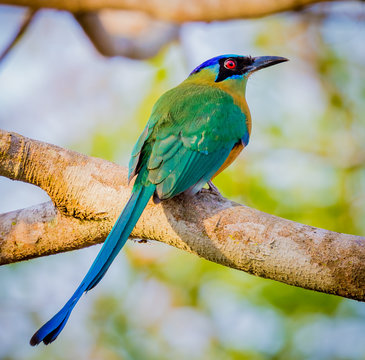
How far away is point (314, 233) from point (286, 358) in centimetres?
297

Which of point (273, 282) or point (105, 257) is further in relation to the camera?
point (273, 282)

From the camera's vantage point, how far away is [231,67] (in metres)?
4.67

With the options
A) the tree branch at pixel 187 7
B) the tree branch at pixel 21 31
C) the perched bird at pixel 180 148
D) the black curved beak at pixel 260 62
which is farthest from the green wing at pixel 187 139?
the tree branch at pixel 21 31

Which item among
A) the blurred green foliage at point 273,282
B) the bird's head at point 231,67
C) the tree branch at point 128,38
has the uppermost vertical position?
the bird's head at point 231,67

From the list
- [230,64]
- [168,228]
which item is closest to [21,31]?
[230,64]

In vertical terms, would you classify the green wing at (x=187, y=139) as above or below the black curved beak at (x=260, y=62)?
below

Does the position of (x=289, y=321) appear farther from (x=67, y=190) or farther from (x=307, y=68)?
(x=307, y=68)

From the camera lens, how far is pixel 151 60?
749 cm

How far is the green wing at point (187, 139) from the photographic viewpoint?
3.47m

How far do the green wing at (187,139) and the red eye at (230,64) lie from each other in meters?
0.49

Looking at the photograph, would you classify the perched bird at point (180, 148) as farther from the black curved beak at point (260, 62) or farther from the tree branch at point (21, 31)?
the tree branch at point (21, 31)

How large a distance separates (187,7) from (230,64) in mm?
1413

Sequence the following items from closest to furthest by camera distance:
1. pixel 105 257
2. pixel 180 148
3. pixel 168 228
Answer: pixel 105 257
pixel 168 228
pixel 180 148

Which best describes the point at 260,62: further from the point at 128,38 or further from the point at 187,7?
the point at 128,38
